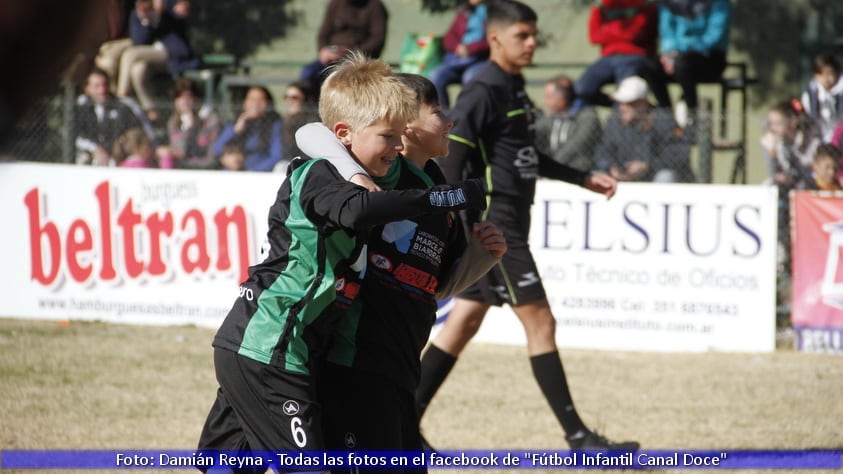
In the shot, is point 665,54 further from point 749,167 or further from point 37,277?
point 37,277

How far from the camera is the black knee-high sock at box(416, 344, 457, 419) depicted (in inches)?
202

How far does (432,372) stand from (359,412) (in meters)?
2.21

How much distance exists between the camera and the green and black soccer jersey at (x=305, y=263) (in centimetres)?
283

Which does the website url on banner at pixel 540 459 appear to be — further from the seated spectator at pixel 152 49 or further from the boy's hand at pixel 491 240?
the seated spectator at pixel 152 49

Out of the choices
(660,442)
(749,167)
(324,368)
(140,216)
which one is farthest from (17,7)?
(749,167)

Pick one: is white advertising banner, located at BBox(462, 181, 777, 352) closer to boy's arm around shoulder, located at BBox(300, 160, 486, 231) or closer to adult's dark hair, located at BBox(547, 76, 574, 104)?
adult's dark hair, located at BBox(547, 76, 574, 104)

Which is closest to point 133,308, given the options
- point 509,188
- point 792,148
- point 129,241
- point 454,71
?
point 129,241

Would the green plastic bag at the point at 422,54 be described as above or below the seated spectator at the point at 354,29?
below

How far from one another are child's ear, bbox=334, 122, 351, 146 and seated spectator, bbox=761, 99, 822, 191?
6.60 meters

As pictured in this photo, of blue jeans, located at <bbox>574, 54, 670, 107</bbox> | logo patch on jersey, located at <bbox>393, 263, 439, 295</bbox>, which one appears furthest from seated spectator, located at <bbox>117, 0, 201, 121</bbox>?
logo patch on jersey, located at <bbox>393, 263, 439, 295</bbox>

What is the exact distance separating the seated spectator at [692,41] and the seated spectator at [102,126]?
5218 mm

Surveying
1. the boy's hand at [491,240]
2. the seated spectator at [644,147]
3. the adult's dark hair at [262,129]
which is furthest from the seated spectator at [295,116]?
the boy's hand at [491,240]

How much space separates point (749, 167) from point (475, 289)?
771 centimetres

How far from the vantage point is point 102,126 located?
10398mm
